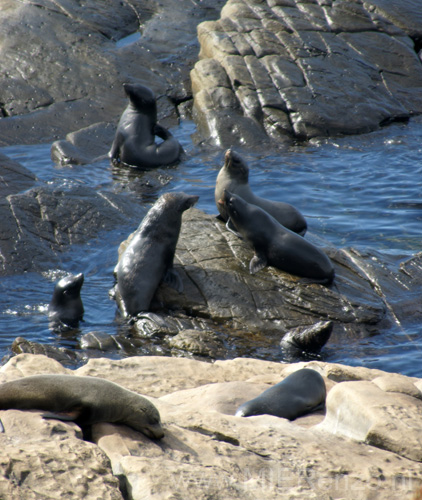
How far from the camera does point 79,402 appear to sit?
13.7 ft

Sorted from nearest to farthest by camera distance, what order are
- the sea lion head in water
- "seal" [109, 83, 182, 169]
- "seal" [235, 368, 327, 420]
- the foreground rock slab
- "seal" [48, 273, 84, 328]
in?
the foreground rock slab < "seal" [235, 368, 327, 420] < "seal" [48, 273, 84, 328] < "seal" [109, 83, 182, 169] < the sea lion head in water

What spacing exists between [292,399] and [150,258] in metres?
3.54

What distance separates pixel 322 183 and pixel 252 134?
2366 millimetres

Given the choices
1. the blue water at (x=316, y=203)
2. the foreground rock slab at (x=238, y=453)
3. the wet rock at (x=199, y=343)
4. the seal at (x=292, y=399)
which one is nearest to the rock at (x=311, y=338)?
the blue water at (x=316, y=203)

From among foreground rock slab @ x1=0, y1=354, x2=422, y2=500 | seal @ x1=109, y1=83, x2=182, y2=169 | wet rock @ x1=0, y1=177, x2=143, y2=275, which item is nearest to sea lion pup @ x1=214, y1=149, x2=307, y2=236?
wet rock @ x1=0, y1=177, x2=143, y2=275

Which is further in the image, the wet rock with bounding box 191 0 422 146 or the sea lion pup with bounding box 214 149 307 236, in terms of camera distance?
the wet rock with bounding box 191 0 422 146

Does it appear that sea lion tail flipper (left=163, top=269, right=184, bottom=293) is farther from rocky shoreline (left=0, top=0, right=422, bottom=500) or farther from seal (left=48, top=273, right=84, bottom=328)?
seal (left=48, top=273, right=84, bottom=328)

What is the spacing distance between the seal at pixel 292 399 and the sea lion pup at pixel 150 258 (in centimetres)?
297

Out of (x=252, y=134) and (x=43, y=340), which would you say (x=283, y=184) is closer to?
(x=252, y=134)

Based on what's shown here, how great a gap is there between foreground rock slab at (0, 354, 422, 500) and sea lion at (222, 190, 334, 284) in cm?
341

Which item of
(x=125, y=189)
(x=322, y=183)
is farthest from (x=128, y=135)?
(x=322, y=183)

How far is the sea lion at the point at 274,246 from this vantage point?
866 cm

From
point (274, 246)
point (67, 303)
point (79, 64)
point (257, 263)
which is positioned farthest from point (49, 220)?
point (79, 64)

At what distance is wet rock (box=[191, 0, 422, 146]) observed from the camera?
15.1 metres
